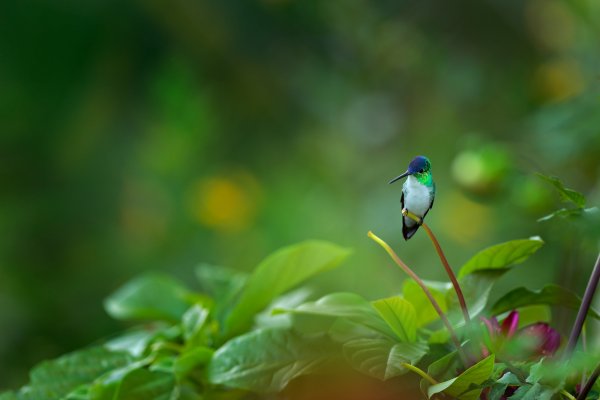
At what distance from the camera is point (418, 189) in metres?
0.25

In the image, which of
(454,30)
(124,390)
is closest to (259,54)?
(454,30)

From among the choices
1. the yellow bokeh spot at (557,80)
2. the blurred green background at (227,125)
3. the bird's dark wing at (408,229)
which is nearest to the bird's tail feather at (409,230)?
the bird's dark wing at (408,229)

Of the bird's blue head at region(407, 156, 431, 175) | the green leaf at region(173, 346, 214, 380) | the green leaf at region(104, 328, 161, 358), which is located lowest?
the green leaf at region(173, 346, 214, 380)

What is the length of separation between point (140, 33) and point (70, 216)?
1.32 ft

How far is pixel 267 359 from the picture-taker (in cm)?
30

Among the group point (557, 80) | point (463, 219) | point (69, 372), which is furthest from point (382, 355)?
point (557, 80)

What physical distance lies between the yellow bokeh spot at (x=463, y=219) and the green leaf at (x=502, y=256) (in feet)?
3.43

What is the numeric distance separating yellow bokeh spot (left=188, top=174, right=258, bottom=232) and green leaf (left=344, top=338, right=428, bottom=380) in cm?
129

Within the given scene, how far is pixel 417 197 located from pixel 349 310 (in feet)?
0.17

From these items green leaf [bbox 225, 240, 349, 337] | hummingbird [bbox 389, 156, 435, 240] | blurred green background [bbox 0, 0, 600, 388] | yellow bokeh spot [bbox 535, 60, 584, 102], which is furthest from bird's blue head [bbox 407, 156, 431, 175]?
yellow bokeh spot [bbox 535, 60, 584, 102]

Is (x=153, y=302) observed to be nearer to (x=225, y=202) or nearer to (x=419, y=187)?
(x=419, y=187)

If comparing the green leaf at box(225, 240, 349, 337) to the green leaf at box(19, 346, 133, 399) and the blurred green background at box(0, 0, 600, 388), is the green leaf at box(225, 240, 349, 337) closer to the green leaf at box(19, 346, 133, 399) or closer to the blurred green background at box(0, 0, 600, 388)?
the green leaf at box(19, 346, 133, 399)

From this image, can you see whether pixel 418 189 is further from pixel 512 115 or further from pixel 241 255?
pixel 512 115

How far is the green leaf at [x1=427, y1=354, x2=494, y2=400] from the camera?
23cm
